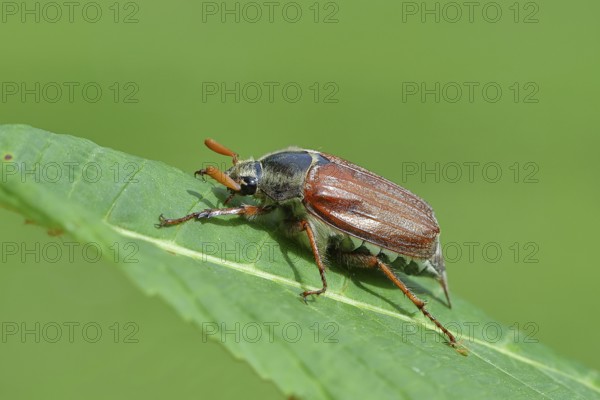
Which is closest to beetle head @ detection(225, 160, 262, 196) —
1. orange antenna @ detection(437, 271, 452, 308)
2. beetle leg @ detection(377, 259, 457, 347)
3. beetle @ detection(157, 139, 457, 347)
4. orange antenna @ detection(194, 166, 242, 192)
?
beetle @ detection(157, 139, 457, 347)

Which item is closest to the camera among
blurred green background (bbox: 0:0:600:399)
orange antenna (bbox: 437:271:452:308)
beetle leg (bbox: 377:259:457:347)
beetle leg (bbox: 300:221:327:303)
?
beetle leg (bbox: 300:221:327:303)

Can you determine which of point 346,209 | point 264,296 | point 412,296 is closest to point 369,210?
point 346,209

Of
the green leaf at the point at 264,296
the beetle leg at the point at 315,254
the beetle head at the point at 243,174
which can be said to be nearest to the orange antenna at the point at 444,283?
the green leaf at the point at 264,296

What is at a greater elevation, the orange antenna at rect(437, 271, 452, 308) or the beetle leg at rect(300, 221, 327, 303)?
the beetle leg at rect(300, 221, 327, 303)

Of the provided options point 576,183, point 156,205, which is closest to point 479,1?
point 576,183

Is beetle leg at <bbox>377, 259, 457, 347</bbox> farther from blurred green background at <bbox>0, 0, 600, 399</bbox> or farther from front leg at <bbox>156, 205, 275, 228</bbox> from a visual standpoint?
blurred green background at <bbox>0, 0, 600, 399</bbox>

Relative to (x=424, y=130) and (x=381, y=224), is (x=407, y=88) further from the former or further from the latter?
(x=381, y=224)

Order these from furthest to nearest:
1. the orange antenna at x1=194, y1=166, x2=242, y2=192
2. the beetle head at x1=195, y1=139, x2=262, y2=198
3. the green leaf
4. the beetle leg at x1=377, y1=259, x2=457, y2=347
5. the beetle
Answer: the beetle, the beetle head at x1=195, y1=139, x2=262, y2=198, the orange antenna at x1=194, y1=166, x2=242, y2=192, the beetle leg at x1=377, y1=259, x2=457, y2=347, the green leaf
